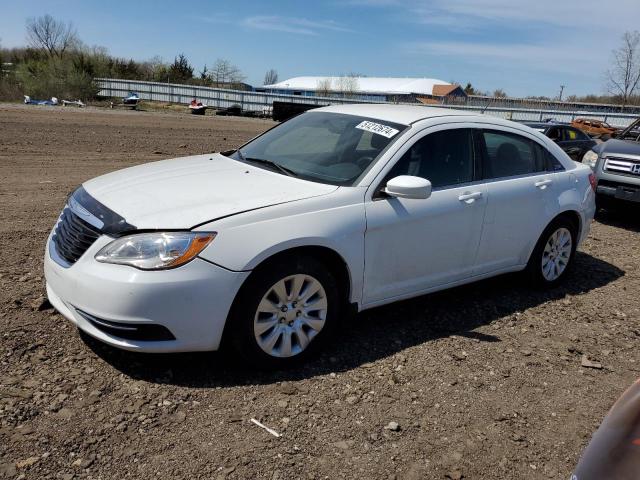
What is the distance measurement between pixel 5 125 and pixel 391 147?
18.2m

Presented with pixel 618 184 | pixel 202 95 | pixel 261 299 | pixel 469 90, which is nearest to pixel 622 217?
pixel 618 184

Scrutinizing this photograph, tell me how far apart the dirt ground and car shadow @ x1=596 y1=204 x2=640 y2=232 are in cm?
415

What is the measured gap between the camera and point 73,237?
3.50 meters

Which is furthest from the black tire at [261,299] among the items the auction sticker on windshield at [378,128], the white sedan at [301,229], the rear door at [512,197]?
the rear door at [512,197]

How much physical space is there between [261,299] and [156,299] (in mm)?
621

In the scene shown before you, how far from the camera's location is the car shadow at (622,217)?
8795mm

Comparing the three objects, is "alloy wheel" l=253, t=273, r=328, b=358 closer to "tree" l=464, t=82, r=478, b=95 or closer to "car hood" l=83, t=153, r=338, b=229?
"car hood" l=83, t=153, r=338, b=229

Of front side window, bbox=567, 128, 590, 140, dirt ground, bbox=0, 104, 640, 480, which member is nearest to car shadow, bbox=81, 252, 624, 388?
dirt ground, bbox=0, 104, 640, 480

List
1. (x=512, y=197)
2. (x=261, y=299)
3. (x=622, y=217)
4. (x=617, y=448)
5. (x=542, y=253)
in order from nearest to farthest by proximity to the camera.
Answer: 1. (x=617, y=448)
2. (x=261, y=299)
3. (x=512, y=197)
4. (x=542, y=253)
5. (x=622, y=217)

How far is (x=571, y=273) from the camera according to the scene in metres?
6.34

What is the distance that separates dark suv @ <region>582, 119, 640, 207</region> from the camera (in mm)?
8555

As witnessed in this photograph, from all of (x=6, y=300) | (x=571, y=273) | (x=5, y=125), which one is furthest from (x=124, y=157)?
(x=571, y=273)

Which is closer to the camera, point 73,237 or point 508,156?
point 73,237

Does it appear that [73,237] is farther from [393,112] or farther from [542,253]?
[542,253]
